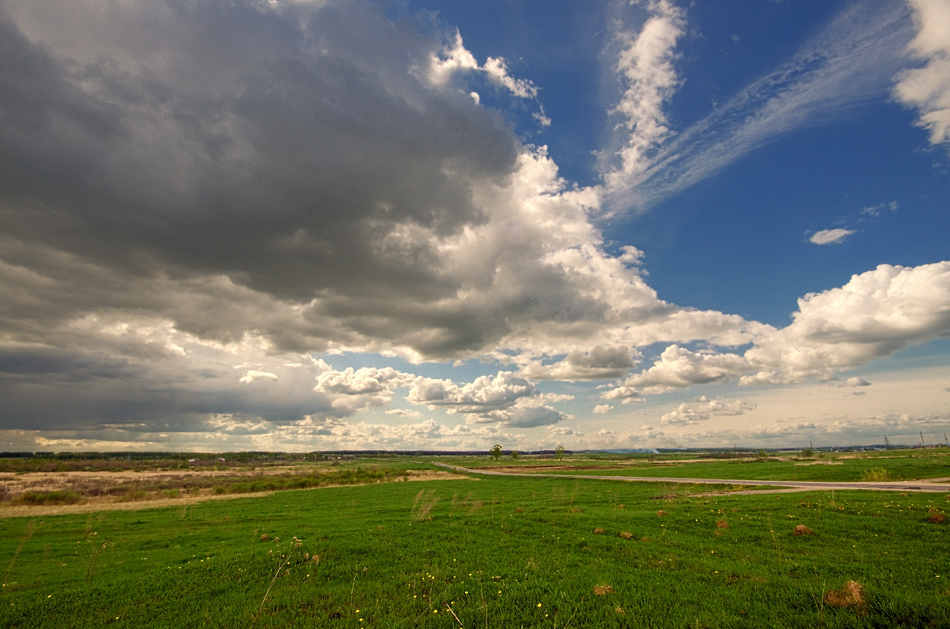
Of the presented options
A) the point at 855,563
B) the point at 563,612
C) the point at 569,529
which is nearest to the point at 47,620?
the point at 563,612

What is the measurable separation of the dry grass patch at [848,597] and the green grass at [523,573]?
17 cm

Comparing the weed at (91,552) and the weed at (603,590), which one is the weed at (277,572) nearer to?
the weed at (91,552)

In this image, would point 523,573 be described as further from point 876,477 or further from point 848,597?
point 876,477

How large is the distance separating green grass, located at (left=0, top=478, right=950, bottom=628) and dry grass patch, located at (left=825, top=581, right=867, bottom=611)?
172 mm

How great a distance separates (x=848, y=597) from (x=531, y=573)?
8286 millimetres

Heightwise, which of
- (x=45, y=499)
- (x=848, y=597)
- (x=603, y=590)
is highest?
(x=848, y=597)

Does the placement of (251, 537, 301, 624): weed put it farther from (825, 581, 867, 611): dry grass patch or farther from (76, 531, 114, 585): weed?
(825, 581, 867, 611): dry grass patch

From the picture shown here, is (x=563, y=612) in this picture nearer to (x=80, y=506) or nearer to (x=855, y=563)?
(x=855, y=563)

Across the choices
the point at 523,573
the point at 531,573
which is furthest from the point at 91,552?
the point at 531,573

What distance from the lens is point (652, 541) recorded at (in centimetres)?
1762

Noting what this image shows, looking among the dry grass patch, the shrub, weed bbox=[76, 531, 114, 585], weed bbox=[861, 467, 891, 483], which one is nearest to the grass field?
the dry grass patch

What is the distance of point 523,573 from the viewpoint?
13.7m

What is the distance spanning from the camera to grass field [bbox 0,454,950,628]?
33.3ft

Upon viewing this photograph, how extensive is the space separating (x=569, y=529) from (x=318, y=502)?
33.9 metres
